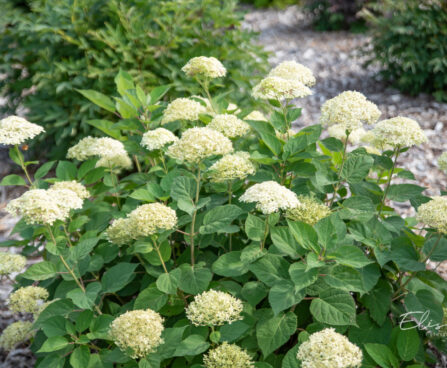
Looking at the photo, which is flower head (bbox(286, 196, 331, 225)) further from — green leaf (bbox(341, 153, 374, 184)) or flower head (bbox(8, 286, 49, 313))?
flower head (bbox(8, 286, 49, 313))

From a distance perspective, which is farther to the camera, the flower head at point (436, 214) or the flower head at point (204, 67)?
the flower head at point (204, 67)

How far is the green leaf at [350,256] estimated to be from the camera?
4.32 feet

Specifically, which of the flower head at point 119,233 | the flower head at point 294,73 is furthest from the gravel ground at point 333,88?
the flower head at point 294,73

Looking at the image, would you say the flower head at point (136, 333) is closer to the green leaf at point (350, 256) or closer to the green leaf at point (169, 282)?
the green leaf at point (169, 282)

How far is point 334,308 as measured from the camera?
1358 mm

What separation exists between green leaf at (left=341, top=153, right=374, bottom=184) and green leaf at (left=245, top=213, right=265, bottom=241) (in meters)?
0.41

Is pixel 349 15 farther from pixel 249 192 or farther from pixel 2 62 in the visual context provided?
pixel 249 192

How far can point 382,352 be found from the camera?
1.42 m

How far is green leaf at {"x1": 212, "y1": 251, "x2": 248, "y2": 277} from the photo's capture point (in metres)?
1.44

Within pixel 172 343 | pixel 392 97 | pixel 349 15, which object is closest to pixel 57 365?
pixel 172 343

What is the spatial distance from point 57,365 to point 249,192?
870mm

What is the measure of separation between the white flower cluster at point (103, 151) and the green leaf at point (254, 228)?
0.62m

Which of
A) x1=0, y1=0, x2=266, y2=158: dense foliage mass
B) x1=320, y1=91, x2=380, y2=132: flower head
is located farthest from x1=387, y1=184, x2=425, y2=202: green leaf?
x1=0, y1=0, x2=266, y2=158: dense foliage mass

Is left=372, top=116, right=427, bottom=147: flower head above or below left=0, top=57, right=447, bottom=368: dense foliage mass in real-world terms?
above
